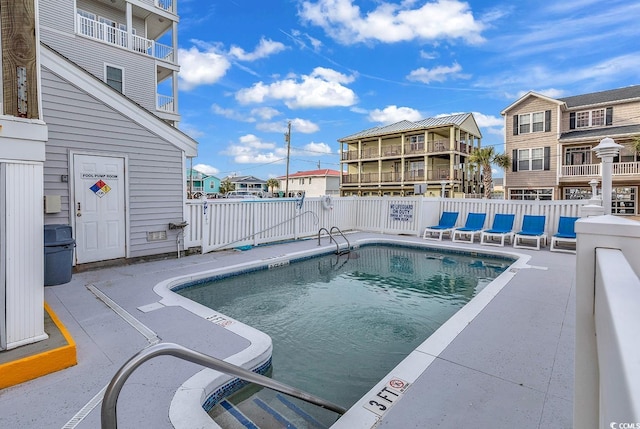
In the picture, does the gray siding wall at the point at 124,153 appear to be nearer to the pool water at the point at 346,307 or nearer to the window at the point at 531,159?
the pool water at the point at 346,307

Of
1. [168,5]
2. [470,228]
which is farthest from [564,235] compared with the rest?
[168,5]

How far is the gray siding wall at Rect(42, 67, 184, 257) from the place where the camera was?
5.71 meters

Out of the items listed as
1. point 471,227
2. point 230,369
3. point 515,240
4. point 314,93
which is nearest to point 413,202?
point 471,227

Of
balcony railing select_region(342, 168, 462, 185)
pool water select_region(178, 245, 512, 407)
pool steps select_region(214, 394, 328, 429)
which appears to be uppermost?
balcony railing select_region(342, 168, 462, 185)

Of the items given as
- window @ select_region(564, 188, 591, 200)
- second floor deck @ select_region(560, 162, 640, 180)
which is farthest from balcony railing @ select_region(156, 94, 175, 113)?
window @ select_region(564, 188, 591, 200)

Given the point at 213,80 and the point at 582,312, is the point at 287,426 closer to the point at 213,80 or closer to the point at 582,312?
the point at 582,312

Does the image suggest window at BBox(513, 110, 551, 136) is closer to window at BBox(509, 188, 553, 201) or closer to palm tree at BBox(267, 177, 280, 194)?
window at BBox(509, 188, 553, 201)

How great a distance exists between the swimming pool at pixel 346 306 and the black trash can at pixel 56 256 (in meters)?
1.78

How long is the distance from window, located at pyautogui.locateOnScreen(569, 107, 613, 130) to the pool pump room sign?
1613cm

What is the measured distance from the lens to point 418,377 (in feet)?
8.92

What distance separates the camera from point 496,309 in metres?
4.30

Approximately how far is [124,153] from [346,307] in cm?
521

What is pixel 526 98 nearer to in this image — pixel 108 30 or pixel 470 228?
pixel 470 228

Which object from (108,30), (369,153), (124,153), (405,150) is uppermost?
(108,30)
